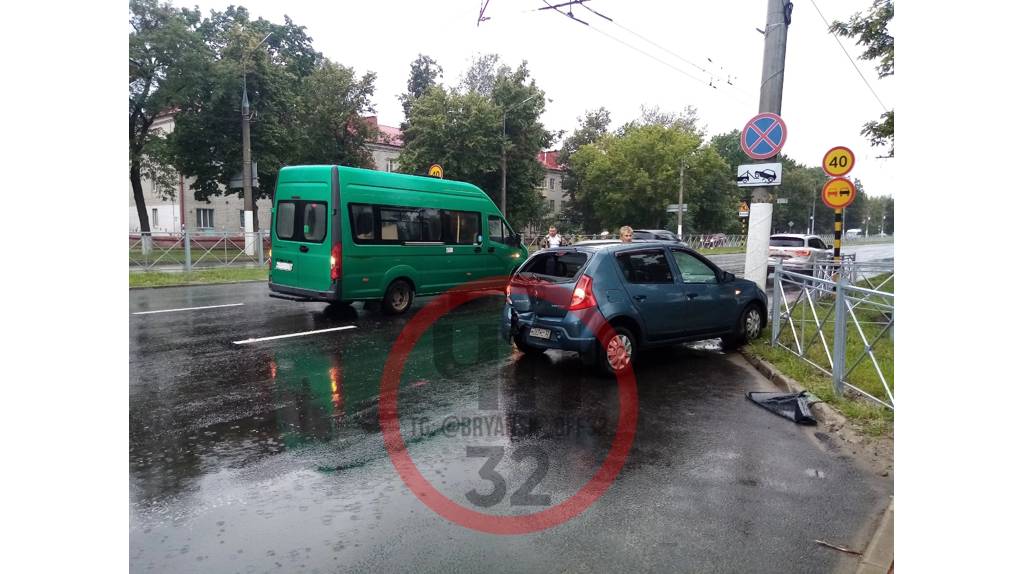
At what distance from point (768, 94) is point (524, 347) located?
5.46m

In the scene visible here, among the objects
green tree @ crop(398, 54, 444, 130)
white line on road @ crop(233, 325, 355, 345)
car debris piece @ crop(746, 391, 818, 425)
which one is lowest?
car debris piece @ crop(746, 391, 818, 425)

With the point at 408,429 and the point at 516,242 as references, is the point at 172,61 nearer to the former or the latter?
the point at 516,242

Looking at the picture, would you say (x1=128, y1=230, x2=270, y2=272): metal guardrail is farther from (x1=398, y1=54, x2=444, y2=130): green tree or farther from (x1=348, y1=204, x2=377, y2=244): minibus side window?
(x1=398, y1=54, x2=444, y2=130): green tree

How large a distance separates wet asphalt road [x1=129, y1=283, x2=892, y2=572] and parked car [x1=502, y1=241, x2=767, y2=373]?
411mm

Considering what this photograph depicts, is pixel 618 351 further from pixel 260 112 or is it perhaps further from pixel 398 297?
pixel 260 112

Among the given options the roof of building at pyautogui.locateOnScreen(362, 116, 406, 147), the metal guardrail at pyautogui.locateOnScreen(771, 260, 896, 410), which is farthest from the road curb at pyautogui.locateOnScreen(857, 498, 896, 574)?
the roof of building at pyautogui.locateOnScreen(362, 116, 406, 147)

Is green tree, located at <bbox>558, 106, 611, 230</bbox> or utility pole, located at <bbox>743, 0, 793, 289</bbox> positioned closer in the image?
utility pole, located at <bbox>743, 0, 793, 289</bbox>

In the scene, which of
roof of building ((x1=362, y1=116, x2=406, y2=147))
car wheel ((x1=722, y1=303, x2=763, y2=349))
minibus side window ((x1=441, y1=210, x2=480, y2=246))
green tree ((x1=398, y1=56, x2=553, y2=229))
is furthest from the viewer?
roof of building ((x1=362, y1=116, x2=406, y2=147))

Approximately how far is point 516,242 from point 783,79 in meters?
6.54

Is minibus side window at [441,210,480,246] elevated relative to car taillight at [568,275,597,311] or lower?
elevated

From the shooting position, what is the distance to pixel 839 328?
6496mm

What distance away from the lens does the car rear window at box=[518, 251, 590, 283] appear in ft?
23.7

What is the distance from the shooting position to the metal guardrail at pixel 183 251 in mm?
18656

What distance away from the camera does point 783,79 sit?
9.41 meters
